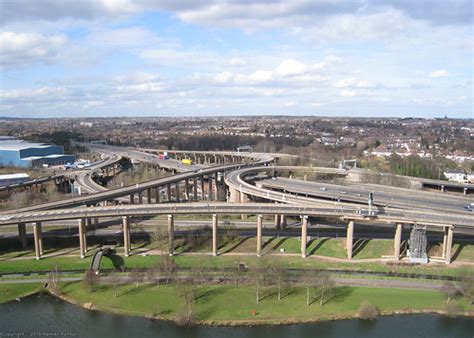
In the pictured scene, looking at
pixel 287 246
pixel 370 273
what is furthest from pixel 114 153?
pixel 370 273

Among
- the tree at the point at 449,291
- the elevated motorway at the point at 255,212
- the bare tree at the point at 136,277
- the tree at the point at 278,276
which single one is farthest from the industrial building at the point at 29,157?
the tree at the point at 449,291

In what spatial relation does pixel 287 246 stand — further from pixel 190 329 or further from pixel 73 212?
pixel 73 212

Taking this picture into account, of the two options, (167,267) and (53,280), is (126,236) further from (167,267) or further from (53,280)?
(53,280)

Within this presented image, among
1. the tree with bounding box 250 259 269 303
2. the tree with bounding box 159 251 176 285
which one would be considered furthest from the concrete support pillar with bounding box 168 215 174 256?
the tree with bounding box 250 259 269 303

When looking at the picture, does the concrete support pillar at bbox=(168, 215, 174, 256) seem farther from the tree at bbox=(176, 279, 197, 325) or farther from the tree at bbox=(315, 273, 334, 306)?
the tree at bbox=(315, 273, 334, 306)

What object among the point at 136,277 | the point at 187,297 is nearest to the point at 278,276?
the point at 187,297

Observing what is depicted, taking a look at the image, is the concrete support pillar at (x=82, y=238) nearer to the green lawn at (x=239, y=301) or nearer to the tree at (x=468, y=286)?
the green lawn at (x=239, y=301)

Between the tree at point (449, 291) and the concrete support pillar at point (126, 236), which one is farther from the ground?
the concrete support pillar at point (126, 236)
